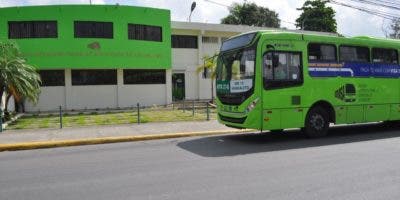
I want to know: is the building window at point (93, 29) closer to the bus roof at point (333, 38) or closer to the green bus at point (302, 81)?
the green bus at point (302, 81)

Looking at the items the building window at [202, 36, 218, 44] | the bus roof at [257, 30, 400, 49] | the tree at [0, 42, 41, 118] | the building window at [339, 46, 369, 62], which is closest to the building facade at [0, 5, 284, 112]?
the tree at [0, 42, 41, 118]

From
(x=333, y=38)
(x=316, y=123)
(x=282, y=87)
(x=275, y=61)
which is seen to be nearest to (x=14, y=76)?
(x=275, y=61)

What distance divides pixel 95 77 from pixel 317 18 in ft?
124

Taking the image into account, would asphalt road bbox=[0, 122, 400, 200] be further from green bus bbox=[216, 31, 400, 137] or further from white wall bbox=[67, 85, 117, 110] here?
white wall bbox=[67, 85, 117, 110]

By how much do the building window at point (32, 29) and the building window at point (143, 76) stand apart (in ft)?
16.8

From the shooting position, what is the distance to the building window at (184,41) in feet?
107

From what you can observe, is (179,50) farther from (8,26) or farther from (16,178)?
(16,178)

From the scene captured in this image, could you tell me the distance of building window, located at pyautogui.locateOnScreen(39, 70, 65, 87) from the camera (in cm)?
2683

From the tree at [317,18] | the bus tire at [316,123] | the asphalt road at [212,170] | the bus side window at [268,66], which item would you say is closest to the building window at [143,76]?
the asphalt road at [212,170]

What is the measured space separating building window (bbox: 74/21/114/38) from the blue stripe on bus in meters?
17.0

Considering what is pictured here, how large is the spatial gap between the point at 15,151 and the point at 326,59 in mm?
9950

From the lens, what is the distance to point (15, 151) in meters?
12.8

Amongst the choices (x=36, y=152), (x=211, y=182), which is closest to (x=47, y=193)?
(x=211, y=182)

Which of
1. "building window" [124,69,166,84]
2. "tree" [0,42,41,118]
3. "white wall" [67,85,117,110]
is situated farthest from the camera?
"building window" [124,69,166,84]
